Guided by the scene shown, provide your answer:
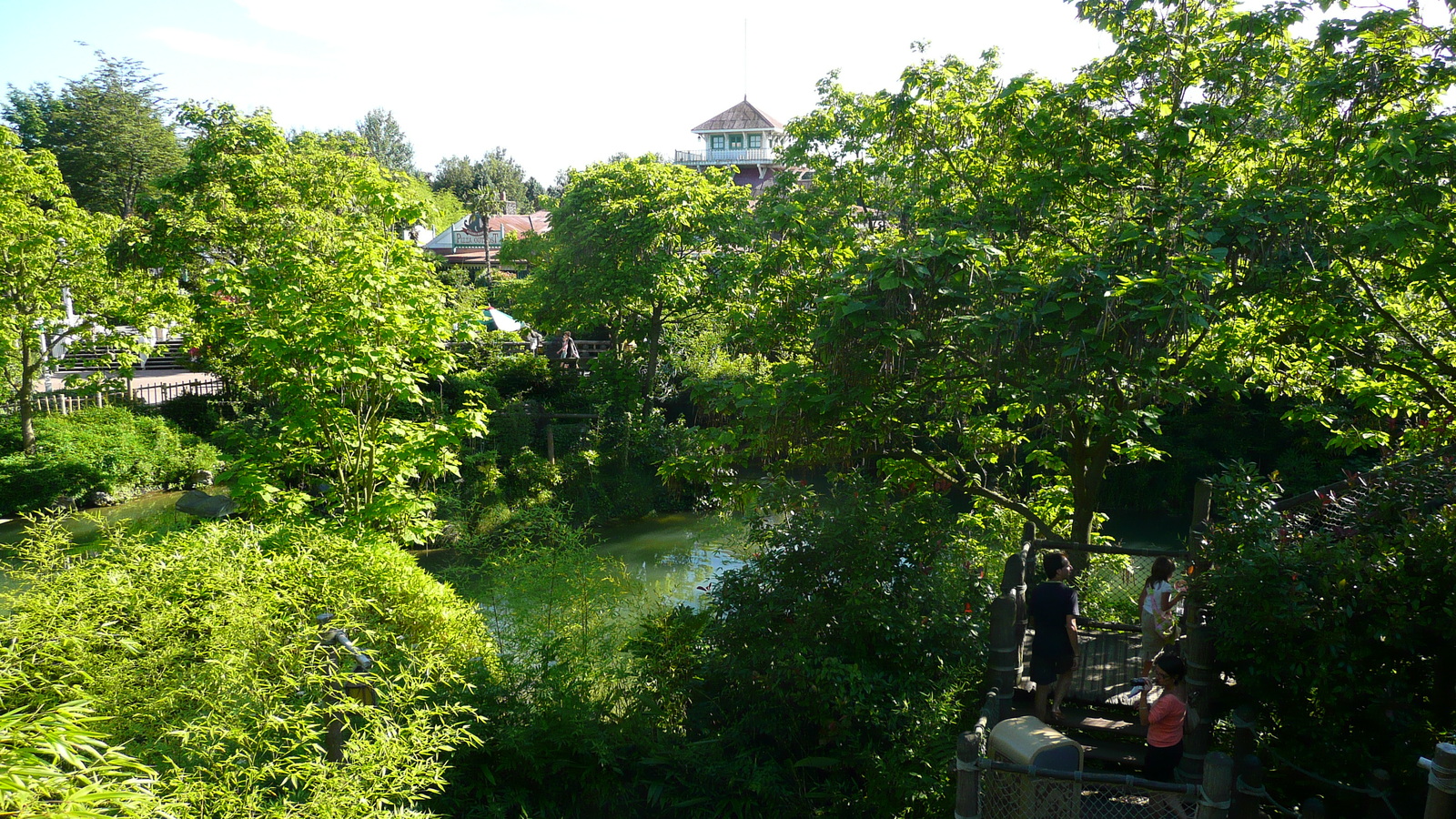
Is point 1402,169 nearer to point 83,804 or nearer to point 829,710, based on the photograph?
point 829,710

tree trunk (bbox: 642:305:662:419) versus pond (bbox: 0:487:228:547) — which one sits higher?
tree trunk (bbox: 642:305:662:419)

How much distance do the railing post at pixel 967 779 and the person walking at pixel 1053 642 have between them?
1679 mm

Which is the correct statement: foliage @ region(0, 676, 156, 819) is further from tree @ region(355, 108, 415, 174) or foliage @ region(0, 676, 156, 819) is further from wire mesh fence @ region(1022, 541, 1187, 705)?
tree @ region(355, 108, 415, 174)

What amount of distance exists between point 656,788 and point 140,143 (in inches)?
1515

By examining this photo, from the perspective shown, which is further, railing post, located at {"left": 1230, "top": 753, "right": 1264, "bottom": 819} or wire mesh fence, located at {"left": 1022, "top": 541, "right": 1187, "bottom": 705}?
wire mesh fence, located at {"left": 1022, "top": 541, "right": 1187, "bottom": 705}

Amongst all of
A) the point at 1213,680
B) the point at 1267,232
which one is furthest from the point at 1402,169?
the point at 1213,680

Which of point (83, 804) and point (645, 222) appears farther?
point (645, 222)

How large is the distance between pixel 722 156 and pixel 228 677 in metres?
44.9

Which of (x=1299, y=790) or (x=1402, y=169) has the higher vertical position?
(x=1402, y=169)

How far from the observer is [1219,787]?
385cm

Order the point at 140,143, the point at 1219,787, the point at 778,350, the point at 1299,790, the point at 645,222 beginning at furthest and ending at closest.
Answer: the point at 140,143 → the point at 645,222 → the point at 778,350 → the point at 1299,790 → the point at 1219,787

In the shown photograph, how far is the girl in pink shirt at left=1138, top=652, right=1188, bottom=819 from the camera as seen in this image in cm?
490

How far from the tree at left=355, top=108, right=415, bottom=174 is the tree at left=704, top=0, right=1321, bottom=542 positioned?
58045 mm

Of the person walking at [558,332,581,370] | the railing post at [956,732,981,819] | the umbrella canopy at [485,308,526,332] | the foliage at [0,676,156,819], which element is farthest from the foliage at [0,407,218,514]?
the railing post at [956,732,981,819]
